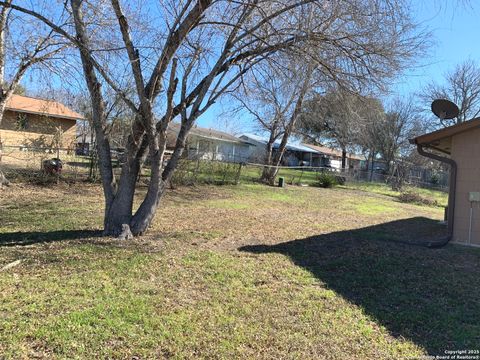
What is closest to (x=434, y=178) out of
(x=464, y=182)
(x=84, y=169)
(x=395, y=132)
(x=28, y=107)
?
(x=395, y=132)

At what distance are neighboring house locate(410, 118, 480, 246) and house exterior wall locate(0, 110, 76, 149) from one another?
11.5 metres

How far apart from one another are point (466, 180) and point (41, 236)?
318 inches

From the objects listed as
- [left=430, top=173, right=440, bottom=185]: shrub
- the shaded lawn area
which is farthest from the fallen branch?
[left=430, top=173, right=440, bottom=185]: shrub

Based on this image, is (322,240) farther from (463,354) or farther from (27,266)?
(27,266)

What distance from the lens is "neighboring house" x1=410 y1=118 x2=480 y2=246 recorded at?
816 cm

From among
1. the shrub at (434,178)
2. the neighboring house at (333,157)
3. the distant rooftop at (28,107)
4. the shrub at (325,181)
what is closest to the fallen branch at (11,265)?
the distant rooftop at (28,107)

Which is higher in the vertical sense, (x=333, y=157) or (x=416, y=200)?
(x=333, y=157)

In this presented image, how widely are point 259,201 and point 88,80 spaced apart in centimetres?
821

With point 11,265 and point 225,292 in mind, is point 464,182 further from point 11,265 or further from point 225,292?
point 11,265

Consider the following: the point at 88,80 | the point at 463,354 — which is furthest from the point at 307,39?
the point at 463,354

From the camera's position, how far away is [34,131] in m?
20.0

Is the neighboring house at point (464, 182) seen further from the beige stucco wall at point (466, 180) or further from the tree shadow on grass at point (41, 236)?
the tree shadow on grass at point (41, 236)

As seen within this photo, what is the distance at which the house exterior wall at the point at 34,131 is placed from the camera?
13914mm

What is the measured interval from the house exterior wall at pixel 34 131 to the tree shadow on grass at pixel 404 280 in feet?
32.6
